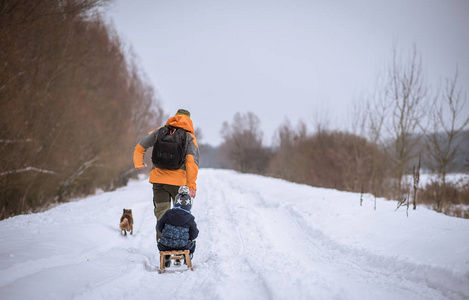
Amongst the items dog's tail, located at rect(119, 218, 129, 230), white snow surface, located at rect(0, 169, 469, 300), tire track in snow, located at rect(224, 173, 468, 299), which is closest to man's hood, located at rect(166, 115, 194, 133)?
white snow surface, located at rect(0, 169, 469, 300)

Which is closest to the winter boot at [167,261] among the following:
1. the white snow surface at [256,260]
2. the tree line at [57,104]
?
the white snow surface at [256,260]

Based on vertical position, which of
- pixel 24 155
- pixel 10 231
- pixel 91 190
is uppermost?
pixel 24 155

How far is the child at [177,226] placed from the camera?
3.43 metres

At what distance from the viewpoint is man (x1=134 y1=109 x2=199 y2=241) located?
3.74 m

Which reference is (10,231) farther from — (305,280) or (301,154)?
(301,154)

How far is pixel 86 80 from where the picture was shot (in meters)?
13.4

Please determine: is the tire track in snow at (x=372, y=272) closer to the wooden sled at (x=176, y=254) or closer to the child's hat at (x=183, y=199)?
the wooden sled at (x=176, y=254)

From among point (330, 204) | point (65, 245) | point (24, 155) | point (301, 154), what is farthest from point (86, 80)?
point (301, 154)

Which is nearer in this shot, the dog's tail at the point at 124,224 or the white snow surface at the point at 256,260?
the white snow surface at the point at 256,260

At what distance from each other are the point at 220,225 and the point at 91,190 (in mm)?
13695

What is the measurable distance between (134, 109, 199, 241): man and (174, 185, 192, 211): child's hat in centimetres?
15

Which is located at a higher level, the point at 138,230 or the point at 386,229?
the point at 386,229

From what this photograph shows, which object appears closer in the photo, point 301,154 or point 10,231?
point 10,231

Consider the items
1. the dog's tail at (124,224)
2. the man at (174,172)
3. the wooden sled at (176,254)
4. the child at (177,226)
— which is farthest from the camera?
the dog's tail at (124,224)
